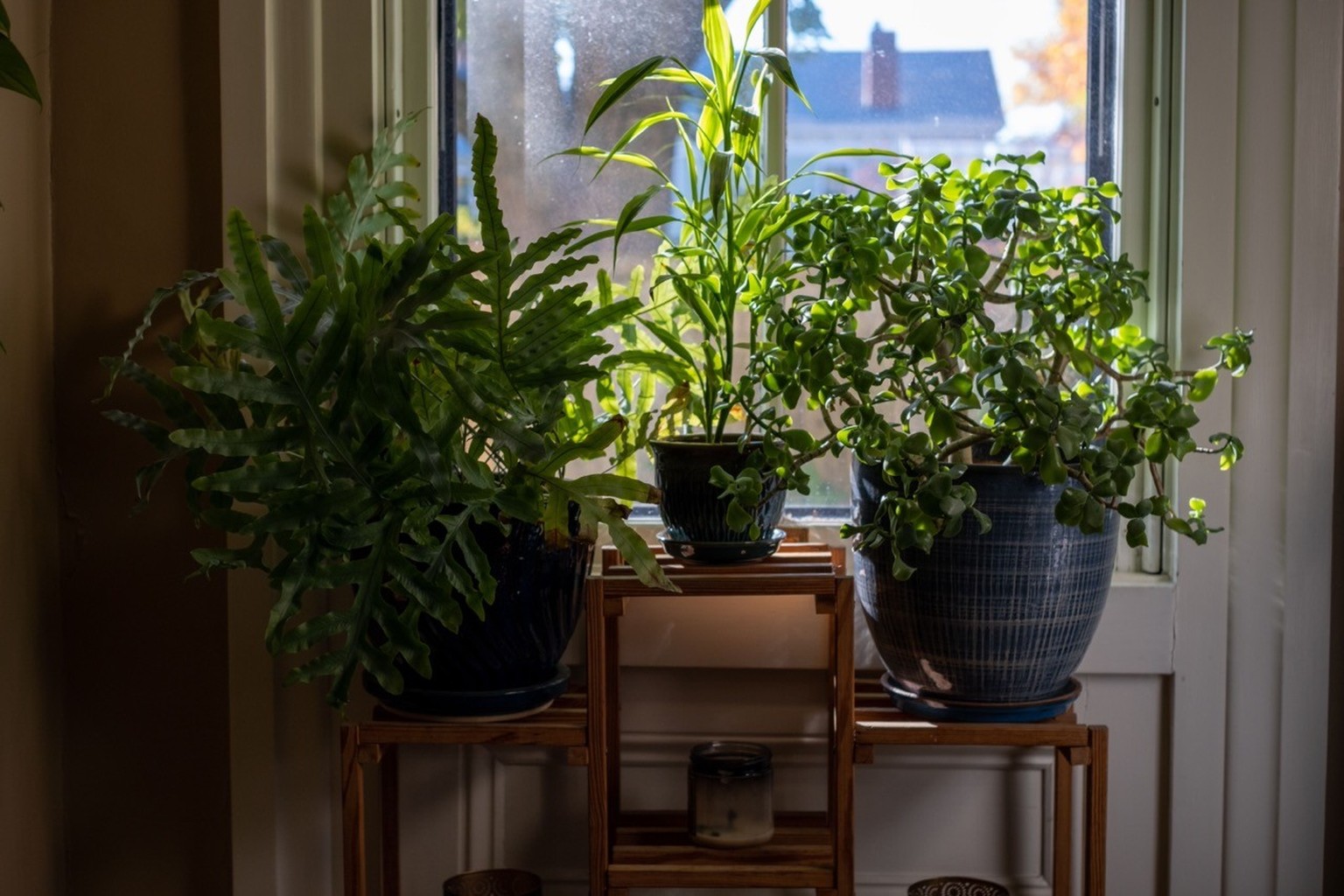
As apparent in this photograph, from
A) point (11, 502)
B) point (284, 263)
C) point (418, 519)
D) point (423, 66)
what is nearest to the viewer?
point (418, 519)

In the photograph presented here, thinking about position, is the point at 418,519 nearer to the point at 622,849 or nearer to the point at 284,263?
the point at 284,263

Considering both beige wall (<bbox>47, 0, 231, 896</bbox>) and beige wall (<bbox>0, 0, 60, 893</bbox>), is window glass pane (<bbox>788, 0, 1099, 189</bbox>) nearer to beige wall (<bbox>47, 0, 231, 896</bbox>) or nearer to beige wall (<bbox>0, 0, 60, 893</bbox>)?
beige wall (<bbox>47, 0, 231, 896</bbox>)

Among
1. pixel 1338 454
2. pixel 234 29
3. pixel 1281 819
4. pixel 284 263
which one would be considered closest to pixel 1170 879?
pixel 1281 819

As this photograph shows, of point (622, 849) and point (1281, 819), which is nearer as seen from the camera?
point (622, 849)

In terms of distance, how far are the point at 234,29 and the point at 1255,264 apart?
1195 millimetres

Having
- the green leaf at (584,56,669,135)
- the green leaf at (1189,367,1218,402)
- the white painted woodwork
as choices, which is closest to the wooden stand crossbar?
the white painted woodwork

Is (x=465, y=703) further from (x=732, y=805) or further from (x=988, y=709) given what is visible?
(x=988, y=709)

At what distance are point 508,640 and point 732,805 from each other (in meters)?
0.31

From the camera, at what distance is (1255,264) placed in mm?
1438

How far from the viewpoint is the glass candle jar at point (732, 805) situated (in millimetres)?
1321

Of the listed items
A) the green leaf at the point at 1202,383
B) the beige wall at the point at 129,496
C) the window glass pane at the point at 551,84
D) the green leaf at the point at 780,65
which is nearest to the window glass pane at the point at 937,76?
the window glass pane at the point at 551,84

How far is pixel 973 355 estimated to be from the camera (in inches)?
48.6

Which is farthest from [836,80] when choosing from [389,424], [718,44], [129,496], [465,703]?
[129,496]

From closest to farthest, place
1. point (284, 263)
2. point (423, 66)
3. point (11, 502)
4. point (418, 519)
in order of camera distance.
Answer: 1. point (418, 519)
2. point (284, 263)
3. point (11, 502)
4. point (423, 66)
